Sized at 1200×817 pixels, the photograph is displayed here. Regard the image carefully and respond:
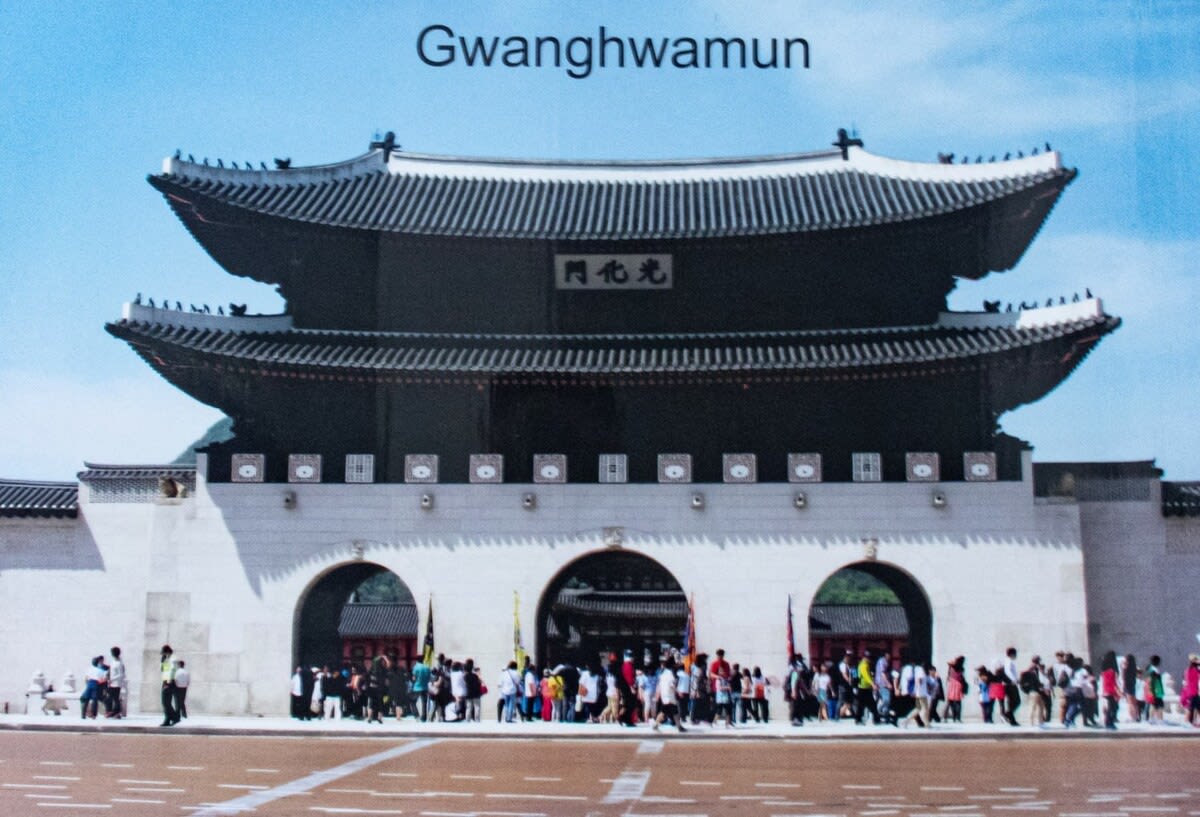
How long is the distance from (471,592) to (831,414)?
1009 centimetres

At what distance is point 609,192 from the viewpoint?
3862 cm

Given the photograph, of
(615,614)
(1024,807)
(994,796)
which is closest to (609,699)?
(994,796)

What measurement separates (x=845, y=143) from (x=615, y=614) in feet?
62.0

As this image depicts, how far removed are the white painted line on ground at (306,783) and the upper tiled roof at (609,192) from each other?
1571cm

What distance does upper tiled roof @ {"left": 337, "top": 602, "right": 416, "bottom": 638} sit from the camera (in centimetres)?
5300

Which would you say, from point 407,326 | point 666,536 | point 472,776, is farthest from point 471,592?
point 472,776

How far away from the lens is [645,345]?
34.1 metres

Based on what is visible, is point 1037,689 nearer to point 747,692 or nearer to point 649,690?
point 747,692

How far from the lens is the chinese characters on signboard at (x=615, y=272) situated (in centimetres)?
3534

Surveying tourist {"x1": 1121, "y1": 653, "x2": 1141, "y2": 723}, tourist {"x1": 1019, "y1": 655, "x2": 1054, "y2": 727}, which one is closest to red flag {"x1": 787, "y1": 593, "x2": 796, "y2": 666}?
tourist {"x1": 1019, "y1": 655, "x2": 1054, "y2": 727}

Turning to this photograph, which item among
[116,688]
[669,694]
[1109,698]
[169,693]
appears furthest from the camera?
[116,688]

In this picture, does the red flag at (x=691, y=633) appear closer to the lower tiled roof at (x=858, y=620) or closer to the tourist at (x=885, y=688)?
the tourist at (x=885, y=688)

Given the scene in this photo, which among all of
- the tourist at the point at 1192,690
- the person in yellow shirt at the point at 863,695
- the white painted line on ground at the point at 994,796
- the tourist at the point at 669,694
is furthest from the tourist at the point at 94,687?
the tourist at the point at 1192,690

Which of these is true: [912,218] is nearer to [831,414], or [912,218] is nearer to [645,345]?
[831,414]
